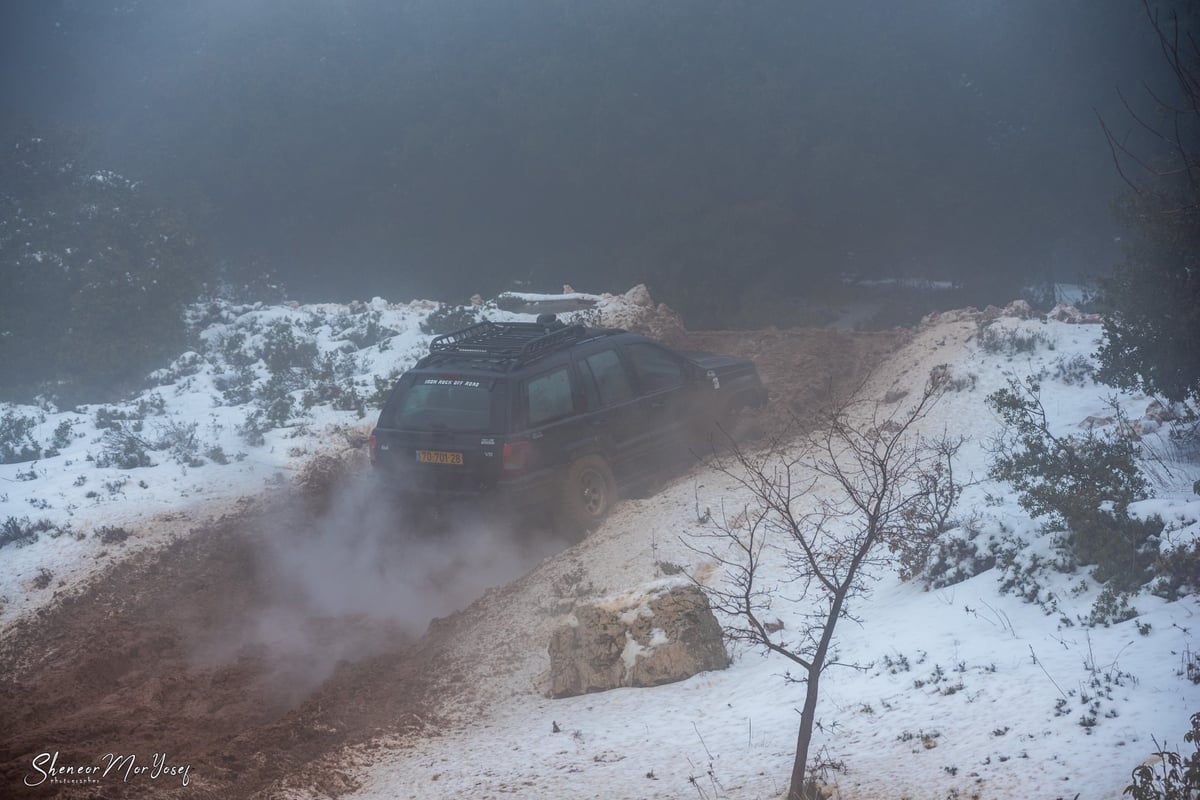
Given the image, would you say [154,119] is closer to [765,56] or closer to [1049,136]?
[765,56]

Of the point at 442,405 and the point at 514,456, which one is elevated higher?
the point at 442,405

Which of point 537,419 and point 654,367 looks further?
point 654,367

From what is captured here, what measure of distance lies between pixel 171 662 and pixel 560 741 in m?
3.33

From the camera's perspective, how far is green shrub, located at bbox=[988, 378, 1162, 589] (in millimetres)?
5918

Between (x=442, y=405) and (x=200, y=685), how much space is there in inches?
117

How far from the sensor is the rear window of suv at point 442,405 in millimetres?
8172

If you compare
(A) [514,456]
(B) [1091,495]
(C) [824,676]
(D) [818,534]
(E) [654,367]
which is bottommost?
(C) [824,676]

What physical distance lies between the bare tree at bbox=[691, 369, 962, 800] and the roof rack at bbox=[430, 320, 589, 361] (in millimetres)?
1942

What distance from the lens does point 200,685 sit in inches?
261

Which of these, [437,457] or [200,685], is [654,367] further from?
[200,685]

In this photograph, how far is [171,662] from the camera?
7.11 m

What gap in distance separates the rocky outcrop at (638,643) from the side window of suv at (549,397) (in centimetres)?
227

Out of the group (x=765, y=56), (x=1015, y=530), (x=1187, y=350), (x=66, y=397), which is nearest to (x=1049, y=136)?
(x=765, y=56)

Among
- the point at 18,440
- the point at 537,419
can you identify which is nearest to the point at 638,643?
the point at 537,419
